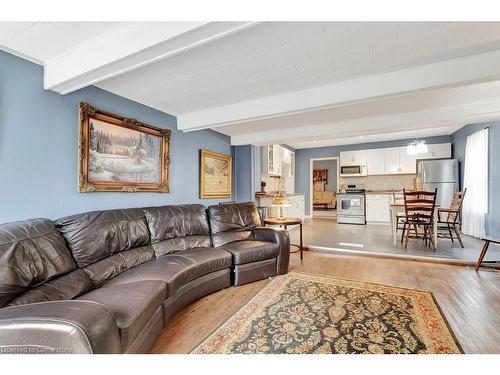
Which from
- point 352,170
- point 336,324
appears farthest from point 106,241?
point 352,170

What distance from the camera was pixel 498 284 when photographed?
255 cm

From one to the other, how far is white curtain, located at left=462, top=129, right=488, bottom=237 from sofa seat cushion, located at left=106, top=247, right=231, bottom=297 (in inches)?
195

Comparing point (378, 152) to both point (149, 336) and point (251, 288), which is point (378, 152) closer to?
point (251, 288)

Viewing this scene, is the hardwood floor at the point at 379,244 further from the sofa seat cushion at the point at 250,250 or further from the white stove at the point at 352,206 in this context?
the sofa seat cushion at the point at 250,250

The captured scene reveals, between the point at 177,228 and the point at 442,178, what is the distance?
627cm

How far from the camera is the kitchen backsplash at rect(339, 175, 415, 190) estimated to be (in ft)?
21.8

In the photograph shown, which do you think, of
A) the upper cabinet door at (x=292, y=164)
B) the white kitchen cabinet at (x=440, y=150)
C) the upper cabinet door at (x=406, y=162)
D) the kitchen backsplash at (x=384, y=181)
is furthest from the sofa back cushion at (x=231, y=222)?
the white kitchen cabinet at (x=440, y=150)

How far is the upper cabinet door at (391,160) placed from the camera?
644 centimetres

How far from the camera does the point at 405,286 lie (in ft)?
8.45

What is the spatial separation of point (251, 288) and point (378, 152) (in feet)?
19.4

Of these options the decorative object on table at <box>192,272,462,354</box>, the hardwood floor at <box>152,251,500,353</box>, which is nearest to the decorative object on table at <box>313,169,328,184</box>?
the hardwood floor at <box>152,251,500,353</box>

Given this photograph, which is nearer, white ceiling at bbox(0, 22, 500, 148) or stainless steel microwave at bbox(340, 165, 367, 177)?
white ceiling at bbox(0, 22, 500, 148)

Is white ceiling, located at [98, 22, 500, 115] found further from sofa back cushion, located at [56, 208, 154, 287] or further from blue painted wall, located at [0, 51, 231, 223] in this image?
sofa back cushion, located at [56, 208, 154, 287]

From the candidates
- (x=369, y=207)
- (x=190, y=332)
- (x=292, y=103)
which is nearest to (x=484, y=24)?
(x=292, y=103)
